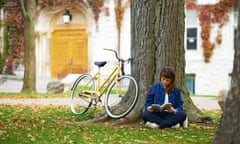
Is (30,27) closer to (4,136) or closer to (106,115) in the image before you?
(106,115)

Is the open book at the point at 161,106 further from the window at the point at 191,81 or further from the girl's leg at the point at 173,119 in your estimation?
the window at the point at 191,81

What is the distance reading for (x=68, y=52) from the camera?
26.1 metres

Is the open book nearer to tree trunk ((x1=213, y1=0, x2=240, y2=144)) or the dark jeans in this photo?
the dark jeans

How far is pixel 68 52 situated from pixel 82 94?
17321mm

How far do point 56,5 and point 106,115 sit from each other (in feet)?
60.0

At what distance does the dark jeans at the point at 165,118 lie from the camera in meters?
7.40

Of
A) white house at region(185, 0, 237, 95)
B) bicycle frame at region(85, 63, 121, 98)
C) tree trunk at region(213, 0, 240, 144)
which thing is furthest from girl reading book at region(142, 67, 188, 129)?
white house at region(185, 0, 237, 95)

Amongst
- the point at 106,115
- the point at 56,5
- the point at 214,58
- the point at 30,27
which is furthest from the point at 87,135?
the point at 56,5

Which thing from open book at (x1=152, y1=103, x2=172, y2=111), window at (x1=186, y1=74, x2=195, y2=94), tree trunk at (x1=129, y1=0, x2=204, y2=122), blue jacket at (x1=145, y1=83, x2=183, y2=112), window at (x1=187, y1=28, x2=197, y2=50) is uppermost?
window at (x1=187, y1=28, x2=197, y2=50)

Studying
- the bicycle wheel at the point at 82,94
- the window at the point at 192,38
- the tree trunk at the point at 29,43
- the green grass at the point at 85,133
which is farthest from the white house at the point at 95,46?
the green grass at the point at 85,133

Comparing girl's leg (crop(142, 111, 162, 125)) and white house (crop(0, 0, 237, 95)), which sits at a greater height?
white house (crop(0, 0, 237, 95))

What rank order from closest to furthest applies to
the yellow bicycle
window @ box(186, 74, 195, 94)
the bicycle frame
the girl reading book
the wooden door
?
1. the girl reading book
2. the yellow bicycle
3. the bicycle frame
4. window @ box(186, 74, 195, 94)
5. the wooden door

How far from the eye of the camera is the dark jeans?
7.40 m

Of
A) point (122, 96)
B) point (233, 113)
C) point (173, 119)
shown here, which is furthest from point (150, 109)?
point (233, 113)
